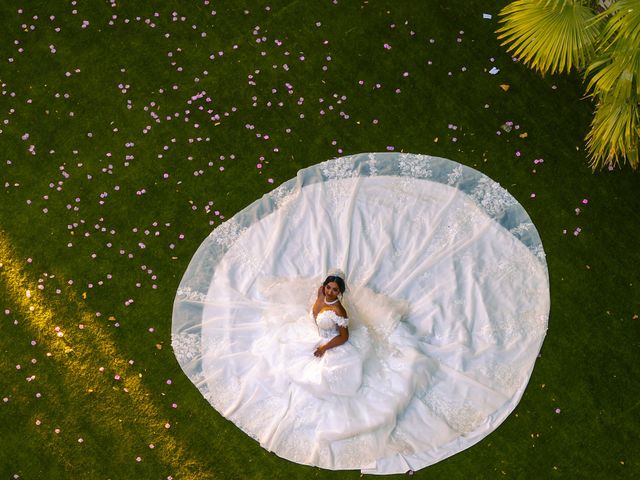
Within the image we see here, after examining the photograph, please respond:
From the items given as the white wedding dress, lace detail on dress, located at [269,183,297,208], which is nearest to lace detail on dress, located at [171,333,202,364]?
the white wedding dress

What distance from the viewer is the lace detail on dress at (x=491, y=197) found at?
551 cm

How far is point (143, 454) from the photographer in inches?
211

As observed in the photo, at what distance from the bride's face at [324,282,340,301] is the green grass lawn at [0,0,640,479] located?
141cm

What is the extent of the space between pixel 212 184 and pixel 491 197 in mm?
2281

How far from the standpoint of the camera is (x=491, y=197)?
5.55 metres

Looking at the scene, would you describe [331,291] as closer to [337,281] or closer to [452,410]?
[337,281]

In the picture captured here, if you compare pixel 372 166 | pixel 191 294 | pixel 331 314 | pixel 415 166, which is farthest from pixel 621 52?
pixel 191 294

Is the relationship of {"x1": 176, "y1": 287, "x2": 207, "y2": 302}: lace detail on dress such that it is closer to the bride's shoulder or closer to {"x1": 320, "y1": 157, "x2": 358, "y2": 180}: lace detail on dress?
the bride's shoulder

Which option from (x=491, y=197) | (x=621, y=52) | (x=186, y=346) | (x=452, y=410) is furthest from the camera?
(x=491, y=197)

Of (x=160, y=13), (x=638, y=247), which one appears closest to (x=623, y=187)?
(x=638, y=247)

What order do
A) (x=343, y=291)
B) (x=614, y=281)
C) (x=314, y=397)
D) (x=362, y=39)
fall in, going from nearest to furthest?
(x=343, y=291) < (x=314, y=397) < (x=614, y=281) < (x=362, y=39)

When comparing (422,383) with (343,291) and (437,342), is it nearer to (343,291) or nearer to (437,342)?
(437,342)

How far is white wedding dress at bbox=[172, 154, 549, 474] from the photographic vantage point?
4992mm

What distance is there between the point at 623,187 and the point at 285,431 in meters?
3.30
